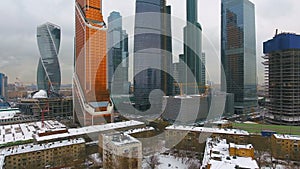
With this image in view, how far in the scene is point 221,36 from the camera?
21.2 metres

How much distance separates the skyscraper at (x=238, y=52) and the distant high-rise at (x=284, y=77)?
7.52 m

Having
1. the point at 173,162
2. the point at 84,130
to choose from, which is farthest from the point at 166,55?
the point at 173,162

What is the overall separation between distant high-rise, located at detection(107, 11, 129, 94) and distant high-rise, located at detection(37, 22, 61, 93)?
5685mm

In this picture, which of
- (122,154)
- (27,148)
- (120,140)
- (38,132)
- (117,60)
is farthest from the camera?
(117,60)

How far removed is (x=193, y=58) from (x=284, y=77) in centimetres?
1186

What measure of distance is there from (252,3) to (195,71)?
930 cm

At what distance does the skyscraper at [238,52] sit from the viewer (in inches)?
795

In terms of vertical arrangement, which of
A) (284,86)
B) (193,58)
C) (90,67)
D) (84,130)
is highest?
(193,58)

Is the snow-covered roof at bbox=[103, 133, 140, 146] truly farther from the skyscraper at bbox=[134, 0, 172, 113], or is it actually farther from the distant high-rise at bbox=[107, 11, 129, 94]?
the distant high-rise at bbox=[107, 11, 129, 94]

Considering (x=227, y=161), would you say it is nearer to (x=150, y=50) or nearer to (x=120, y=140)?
(x=120, y=140)

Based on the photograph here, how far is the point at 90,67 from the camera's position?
12.3 meters

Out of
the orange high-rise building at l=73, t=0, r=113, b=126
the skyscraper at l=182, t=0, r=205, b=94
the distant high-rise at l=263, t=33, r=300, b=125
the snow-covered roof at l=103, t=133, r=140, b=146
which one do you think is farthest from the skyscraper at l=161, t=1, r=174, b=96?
the snow-covered roof at l=103, t=133, r=140, b=146

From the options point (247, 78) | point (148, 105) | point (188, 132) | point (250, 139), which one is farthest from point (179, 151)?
point (247, 78)

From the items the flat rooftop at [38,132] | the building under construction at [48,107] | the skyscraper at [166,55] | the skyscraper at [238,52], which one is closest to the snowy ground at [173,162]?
the flat rooftop at [38,132]
